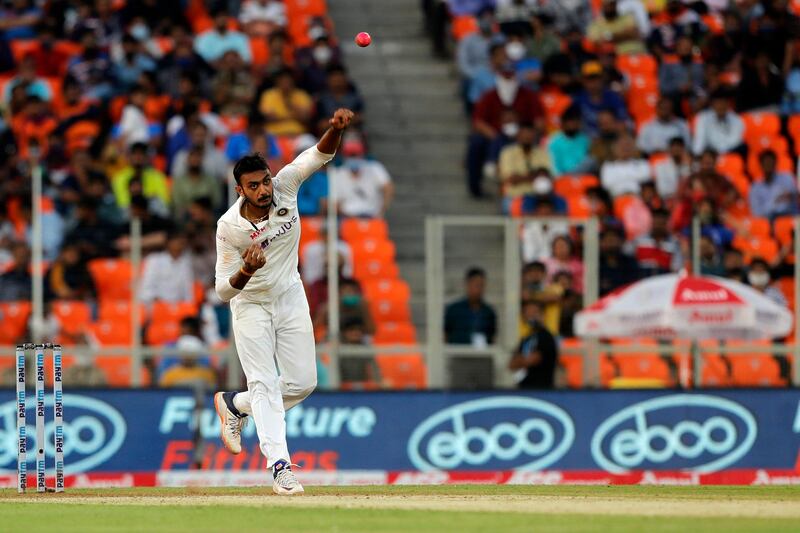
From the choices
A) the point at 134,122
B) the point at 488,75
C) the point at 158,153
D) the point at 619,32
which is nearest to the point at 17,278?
the point at 158,153

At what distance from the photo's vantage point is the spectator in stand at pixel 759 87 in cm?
2197

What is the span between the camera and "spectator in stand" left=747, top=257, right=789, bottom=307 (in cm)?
1748

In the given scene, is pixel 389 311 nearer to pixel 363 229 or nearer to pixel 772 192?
pixel 363 229

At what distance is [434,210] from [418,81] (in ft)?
10.5

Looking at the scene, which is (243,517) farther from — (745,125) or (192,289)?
(745,125)

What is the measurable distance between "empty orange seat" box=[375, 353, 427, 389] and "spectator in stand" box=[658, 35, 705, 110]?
6403mm

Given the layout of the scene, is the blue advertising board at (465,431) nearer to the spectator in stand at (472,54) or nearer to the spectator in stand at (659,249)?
the spectator in stand at (659,249)

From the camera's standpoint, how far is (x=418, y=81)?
2284cm

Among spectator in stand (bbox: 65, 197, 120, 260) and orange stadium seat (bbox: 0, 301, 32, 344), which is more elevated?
spectator in stand (bbox: 65, 197, 120, 260)

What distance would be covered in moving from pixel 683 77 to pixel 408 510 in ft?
41.4

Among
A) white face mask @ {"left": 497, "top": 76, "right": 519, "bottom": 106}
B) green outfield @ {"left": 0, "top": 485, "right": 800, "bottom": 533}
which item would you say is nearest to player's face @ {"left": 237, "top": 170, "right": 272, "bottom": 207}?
green outfield @ {"left": 0, "top": 485, "right": 800, "bottom": 533}

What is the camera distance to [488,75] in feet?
70.5

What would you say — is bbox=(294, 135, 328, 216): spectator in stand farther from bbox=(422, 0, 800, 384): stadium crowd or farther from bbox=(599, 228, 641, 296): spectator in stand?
bbox=(599, 228, 641, 296): spectator in stand

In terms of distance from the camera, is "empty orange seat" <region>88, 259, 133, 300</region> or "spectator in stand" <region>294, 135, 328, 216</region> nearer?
"empty orange seat" <region>88, 259, 133, 300</region>
